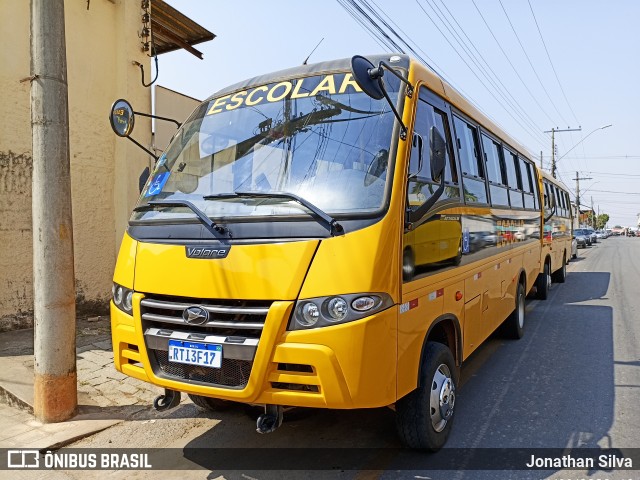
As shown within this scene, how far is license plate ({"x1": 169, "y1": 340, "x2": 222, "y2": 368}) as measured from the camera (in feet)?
9.49

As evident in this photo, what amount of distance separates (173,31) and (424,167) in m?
7.57

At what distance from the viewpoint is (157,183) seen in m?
3.81

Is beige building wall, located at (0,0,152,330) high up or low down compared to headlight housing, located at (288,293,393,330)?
up

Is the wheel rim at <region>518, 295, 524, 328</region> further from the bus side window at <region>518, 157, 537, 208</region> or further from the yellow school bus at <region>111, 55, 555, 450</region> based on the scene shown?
the yellow school bus at <region>111, 55, 555, 450</region>

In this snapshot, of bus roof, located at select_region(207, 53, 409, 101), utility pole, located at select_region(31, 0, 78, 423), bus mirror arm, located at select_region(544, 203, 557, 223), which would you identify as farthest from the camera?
bus mirror arm, located at select_region(544, 203, 557, 223)

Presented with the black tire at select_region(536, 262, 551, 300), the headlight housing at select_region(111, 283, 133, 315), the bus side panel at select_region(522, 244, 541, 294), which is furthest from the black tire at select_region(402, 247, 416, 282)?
the black tire at select_region(536, 262, 551, 300)

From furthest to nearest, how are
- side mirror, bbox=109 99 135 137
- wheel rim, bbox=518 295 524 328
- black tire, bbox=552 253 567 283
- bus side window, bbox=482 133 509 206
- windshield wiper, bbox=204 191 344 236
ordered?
black tire, bbox=552 253 567 283 < wheel rim, bbox=518 295 524 328 < bus side window, bbox=482 133 509 206 < side mirror, bbox=109 99 135 137 < windshield wiper, bbox=204 191 344 236

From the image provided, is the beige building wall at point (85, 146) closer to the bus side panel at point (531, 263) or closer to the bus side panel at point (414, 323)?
the bus side panel at point (414, 323)

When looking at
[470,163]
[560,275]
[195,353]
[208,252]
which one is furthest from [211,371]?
[560,275]

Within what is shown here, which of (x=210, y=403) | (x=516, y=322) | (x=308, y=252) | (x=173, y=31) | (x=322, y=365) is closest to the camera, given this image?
(x=322, y=365)

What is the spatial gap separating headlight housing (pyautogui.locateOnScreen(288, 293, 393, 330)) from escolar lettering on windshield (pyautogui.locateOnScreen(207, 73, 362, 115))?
152 cm

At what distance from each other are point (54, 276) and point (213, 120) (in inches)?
74.9

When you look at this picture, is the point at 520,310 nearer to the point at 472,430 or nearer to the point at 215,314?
the point at 472,430

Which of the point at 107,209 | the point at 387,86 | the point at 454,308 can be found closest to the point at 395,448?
the point at 454,308
